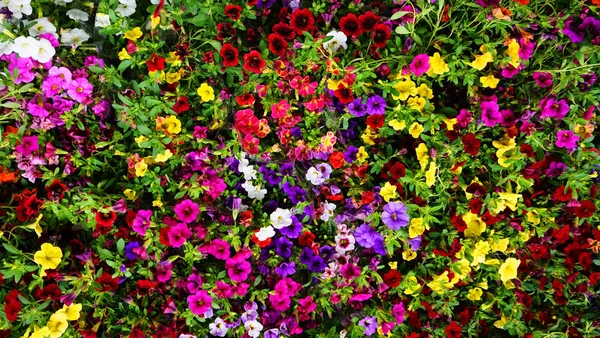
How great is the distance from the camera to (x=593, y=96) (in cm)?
227

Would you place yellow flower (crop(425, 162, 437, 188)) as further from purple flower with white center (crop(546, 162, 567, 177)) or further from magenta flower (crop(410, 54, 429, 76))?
purple flower with white center (crop(546, 162, 567, 177))

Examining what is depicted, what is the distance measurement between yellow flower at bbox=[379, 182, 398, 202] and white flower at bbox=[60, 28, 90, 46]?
1604mm

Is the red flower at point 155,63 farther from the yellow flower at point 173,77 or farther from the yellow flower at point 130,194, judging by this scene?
the yellow flower at point 130,194

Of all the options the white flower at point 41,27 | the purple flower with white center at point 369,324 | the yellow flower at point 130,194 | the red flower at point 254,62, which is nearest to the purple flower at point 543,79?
the red flower at point 254,62

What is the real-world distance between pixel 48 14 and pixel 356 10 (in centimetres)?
148

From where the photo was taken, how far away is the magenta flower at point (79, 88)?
212cm

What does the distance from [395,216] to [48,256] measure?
162 centimetres

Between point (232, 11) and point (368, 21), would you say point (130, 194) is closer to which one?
point (232, 11)

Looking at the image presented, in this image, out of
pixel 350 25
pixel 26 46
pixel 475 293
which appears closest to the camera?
pixel 26 46

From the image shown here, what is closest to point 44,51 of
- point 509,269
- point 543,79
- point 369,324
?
point 369,324

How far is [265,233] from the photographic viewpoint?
2.20 m

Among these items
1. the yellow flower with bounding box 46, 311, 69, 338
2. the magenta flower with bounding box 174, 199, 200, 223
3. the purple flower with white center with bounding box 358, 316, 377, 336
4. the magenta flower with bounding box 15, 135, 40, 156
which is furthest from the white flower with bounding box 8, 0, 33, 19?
the purple flower with white center with bounding box 358, 316, 377, 336

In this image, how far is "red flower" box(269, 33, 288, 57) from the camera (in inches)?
82.2

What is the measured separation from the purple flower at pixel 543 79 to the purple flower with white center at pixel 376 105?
76 centimetres
